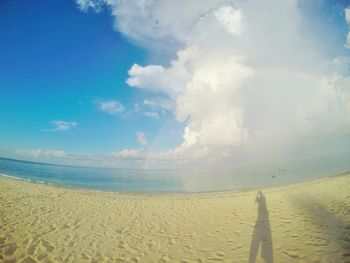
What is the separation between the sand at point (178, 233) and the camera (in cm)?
700

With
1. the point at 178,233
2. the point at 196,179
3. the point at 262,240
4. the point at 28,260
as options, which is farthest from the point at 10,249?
the point at 196,179

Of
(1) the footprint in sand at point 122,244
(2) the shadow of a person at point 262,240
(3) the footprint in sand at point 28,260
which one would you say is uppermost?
(2) the shadow of a person at point 262,240

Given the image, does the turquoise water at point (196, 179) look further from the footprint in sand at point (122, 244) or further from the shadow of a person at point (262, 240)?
the footprint in sand at point (122, 244)

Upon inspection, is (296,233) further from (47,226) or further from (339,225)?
(47,226)

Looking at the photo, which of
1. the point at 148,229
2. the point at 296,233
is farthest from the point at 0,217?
the point at 296,233

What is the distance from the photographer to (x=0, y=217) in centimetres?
1056

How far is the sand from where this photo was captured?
23.0 ft

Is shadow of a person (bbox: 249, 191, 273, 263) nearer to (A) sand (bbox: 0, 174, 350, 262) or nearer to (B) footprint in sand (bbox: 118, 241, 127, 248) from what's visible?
(A) sand (bbox: 0, 174, 350, 262)

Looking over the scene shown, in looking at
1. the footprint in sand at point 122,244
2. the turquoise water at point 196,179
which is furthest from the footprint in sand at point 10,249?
the turquoise water at point 196,179

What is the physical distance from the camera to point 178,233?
9688mm

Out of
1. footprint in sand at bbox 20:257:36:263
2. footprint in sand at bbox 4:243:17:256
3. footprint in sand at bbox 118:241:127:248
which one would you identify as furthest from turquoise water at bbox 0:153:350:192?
footprint in sand at bbox 20:257:36:263

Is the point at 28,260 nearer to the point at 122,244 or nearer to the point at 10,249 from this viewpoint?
the point at 10,249

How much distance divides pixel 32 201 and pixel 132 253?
11694 millimetres

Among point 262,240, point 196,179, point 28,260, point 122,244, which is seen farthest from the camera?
point 196,179
